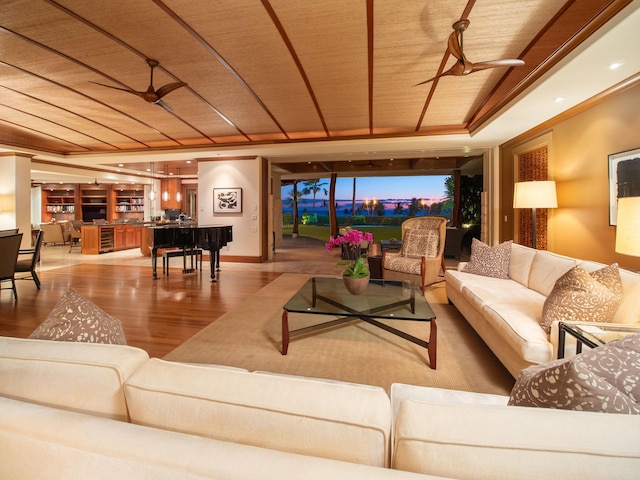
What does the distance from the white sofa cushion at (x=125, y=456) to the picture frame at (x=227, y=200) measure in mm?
7587

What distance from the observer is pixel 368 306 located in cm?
294

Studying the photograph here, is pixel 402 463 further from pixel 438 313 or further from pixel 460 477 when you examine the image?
pixel 438 313

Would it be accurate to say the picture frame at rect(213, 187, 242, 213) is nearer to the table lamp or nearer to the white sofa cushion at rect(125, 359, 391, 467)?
the table lamp

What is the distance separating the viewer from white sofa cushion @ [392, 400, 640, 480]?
545 millimetres

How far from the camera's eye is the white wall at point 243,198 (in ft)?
26.2

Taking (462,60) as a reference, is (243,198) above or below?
below

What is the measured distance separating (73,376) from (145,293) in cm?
454

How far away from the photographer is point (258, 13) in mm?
3100

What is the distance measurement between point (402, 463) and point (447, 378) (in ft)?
6.69

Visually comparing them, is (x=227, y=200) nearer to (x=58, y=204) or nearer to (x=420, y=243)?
(x=420, y=243)

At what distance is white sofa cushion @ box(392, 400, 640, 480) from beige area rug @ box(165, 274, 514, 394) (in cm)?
176

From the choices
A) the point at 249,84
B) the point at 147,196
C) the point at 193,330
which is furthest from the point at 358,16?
the point at 147,196

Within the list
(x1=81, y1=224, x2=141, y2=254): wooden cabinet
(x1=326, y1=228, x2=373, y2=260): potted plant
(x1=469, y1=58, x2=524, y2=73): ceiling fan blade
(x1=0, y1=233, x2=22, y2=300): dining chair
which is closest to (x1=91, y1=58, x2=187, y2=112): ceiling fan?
(x1=0, y1=233, x2=22, y2=300): dining chair

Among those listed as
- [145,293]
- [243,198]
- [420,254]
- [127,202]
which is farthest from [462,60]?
[127,202]
